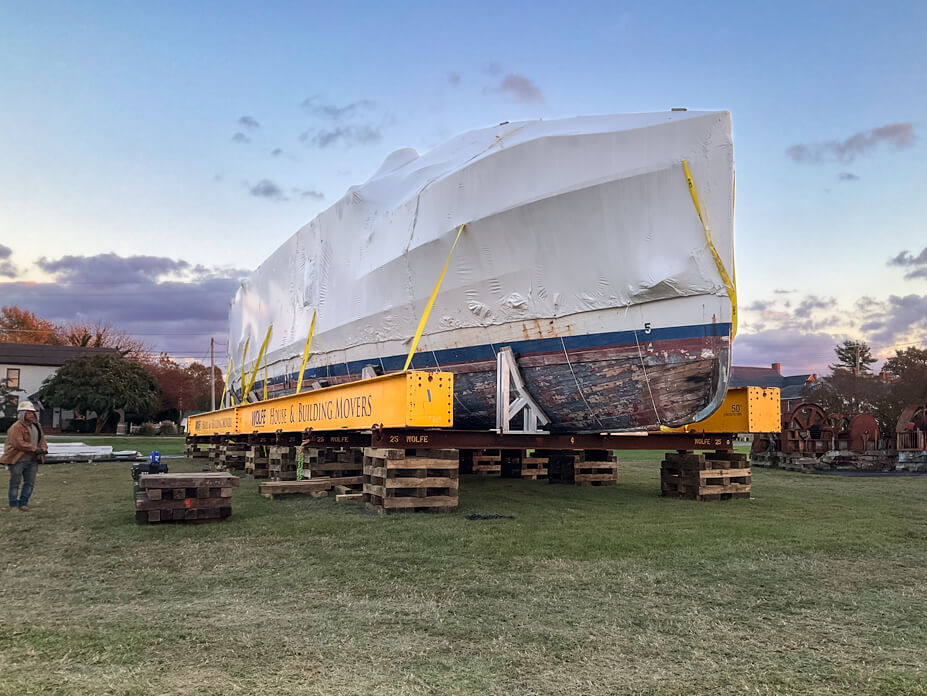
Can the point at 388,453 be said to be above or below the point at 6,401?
below

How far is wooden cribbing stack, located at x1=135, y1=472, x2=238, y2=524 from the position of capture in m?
8.10

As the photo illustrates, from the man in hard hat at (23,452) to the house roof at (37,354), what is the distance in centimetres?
5504

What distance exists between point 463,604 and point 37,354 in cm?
6806

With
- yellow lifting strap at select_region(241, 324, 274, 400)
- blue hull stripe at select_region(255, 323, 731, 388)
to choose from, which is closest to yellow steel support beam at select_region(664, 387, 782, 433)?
blue hull stripe at select_region(255, 323, 731, 388)

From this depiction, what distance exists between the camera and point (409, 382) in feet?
26.6

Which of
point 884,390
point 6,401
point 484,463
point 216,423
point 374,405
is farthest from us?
point 6,401

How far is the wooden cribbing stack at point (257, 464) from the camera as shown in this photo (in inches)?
606

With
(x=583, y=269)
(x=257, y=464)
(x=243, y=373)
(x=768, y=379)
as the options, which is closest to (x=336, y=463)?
(x=257, y=464)

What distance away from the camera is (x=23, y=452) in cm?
952

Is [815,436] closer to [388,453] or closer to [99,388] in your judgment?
[388,453]

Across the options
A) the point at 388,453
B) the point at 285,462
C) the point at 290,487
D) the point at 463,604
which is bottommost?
the point at 463,604

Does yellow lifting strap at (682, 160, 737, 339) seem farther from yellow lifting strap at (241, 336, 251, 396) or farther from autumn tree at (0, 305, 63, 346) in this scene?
autumn tree at (0, 305, 63, 346)

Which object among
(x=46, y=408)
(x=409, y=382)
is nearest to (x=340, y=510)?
(x=409, y=382)

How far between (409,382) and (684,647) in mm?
4653
